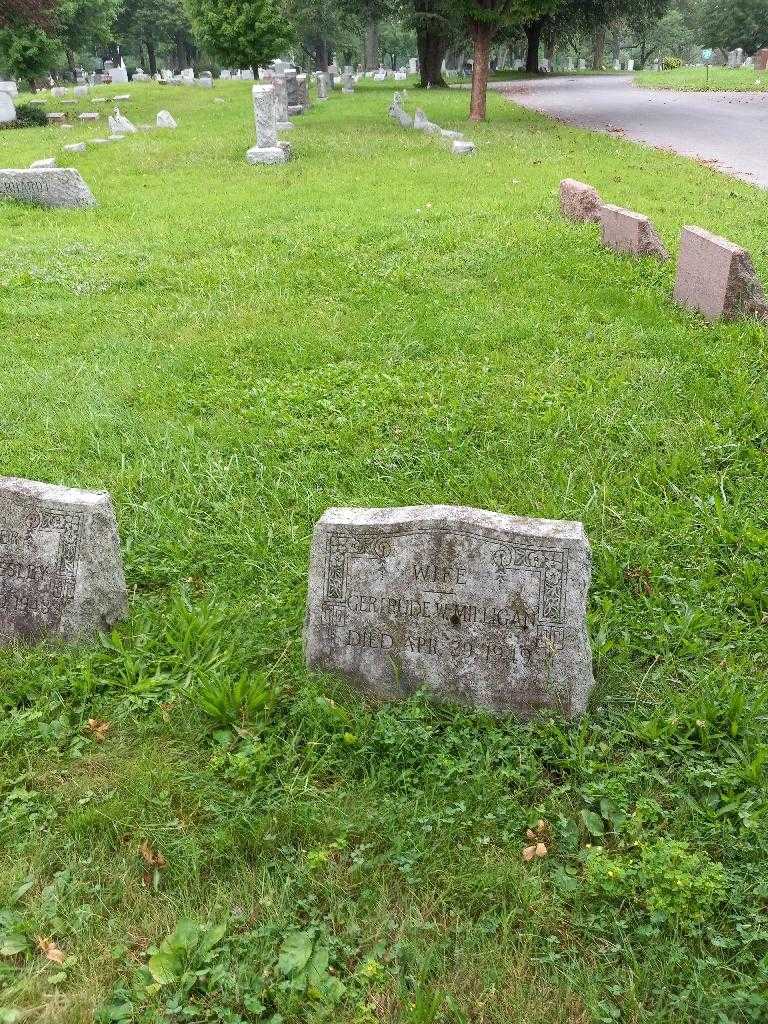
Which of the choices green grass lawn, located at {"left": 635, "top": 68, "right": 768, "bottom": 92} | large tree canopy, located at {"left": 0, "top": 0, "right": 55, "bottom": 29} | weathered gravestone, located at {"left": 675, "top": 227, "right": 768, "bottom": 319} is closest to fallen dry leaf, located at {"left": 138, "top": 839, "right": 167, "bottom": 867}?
weathered gravestone, located at {"left": 675, "top": 227, "right": 768, "bottom": 319}

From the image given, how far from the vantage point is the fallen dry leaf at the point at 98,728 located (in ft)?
9.85

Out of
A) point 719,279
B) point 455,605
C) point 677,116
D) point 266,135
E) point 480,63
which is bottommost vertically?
point 455,605

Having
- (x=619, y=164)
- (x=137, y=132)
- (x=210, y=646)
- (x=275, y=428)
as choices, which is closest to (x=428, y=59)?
(x=137, y=132)

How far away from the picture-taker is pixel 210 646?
3385 mm

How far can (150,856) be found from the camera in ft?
8.38

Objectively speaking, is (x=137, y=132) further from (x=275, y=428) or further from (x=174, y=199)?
(x=275, y=428)

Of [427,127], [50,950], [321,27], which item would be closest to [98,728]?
[50,950]

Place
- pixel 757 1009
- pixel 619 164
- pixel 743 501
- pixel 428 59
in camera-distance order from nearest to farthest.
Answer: pixel 757 1009 < pixel 743 501 < pixel 619 164 < pixel 428 59

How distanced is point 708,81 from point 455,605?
35.7 meters

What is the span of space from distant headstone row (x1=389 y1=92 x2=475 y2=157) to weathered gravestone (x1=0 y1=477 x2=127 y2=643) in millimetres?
13910

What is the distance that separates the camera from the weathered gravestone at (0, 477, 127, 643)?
329cm

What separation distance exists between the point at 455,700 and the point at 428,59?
35765mm

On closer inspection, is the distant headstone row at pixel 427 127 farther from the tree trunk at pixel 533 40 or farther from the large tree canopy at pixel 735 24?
the large tree canopy at pixel 735 24

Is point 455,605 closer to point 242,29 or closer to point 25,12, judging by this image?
point 25,12
